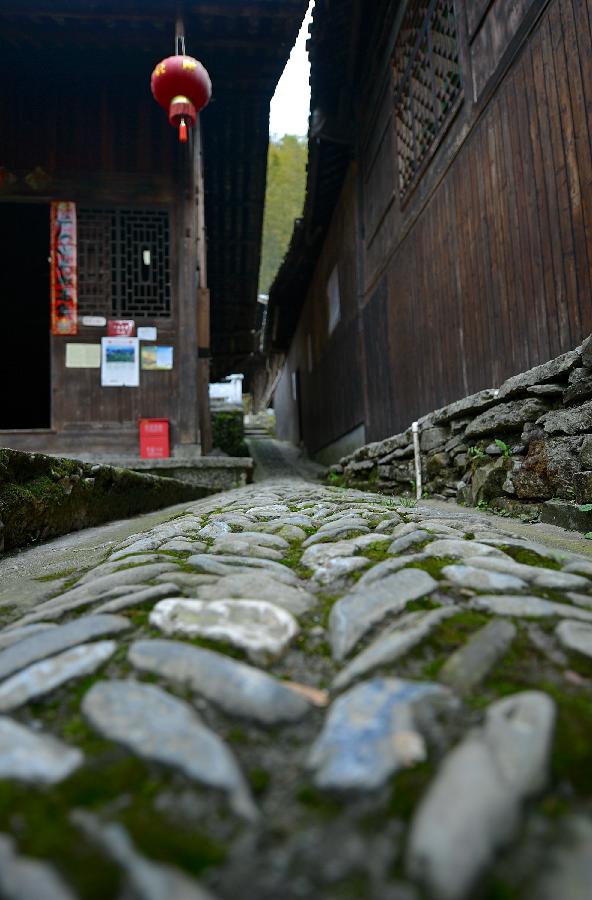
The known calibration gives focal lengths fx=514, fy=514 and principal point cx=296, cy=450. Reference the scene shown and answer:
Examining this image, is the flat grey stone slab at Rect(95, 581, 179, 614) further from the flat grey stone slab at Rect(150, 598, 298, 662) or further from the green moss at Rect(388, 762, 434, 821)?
the green moss at Rect(388, 762, 434, 821)

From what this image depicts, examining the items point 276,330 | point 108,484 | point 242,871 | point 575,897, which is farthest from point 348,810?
point 276,330

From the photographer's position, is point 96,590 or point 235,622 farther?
point 96,590

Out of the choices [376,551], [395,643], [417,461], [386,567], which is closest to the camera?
[395,643]

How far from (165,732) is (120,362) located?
771 centimetres

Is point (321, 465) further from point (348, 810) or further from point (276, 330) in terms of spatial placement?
point (348, 810)

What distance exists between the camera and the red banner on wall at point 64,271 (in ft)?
25.5

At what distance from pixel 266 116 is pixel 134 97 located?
218 cm

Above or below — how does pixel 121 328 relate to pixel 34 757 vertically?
above

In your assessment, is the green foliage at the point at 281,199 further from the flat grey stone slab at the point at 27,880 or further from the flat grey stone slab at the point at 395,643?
the flat grey stone slab at the point at 27,880

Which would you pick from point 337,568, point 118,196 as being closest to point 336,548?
point 337,568

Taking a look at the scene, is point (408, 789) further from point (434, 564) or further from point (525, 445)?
point (525, 445)

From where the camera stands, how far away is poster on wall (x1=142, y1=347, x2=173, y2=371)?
7.99 m

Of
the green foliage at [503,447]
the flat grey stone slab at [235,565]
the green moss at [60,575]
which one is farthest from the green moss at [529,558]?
the green foliage at [503,447]

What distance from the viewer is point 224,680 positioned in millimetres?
997
